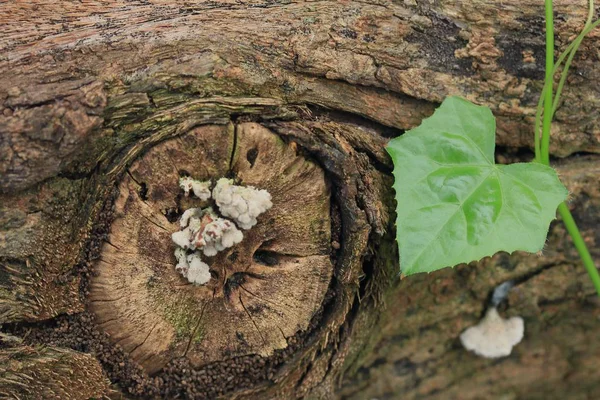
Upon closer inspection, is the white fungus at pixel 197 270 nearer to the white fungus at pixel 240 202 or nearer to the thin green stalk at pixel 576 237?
the white fungus at pixel 240 202

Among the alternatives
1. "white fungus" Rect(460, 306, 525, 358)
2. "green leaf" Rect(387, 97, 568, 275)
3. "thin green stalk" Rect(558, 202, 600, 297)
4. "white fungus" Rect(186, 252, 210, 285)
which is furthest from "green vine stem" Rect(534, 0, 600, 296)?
"white fungus" Rect(186, 252, 210, 285)

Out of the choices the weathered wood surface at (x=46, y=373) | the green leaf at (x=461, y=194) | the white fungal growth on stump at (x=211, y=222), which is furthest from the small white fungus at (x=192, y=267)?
the green leaf at (x=461, y=194)

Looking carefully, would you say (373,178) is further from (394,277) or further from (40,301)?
Answer: (40,301)

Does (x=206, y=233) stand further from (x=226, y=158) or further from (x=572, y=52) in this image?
(x=572, y=52)

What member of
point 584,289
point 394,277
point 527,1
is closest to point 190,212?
point 394,277

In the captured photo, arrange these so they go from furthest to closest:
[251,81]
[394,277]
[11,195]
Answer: [394,277], [251,81], [11,195]

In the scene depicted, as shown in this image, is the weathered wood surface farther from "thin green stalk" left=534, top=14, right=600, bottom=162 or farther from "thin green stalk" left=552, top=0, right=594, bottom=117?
"thin green stalk" left=552, top=0, right=594, bottom=117
